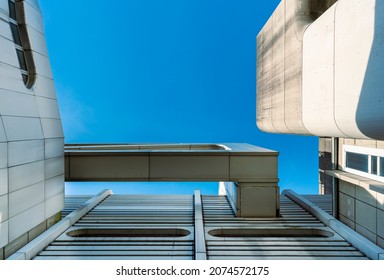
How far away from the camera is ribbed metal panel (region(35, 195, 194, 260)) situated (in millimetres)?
11648

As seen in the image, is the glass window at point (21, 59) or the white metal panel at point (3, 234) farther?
the glass window at point (21, 59)

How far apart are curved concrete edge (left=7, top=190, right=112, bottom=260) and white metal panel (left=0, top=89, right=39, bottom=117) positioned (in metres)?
4.50

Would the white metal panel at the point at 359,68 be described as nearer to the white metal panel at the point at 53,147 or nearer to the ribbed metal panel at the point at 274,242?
the ribbed metal panel at the point at 274,242

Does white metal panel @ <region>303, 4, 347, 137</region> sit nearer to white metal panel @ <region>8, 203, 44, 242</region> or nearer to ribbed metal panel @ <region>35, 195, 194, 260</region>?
ribbed metal panel @ <region>35, 195, 194, 260</region>

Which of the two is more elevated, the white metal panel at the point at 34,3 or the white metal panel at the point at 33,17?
the white metal panel at the point at 34,3

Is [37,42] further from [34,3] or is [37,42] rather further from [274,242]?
[274,242]

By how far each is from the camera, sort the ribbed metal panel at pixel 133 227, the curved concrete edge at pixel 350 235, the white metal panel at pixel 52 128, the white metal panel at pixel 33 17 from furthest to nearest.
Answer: the white metal panel at pixel 52 128, the white metal panel at pixel 33 17, the ribbed metal panel at pixel 133 227, the curved concrete edge at pixel 350 235

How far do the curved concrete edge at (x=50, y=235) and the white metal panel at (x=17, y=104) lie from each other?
14.8 feet

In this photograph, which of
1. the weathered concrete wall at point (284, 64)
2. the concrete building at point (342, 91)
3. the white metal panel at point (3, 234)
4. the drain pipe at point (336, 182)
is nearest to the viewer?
the white metal panel at point (3, 234)

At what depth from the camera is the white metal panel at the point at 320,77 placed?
43.8ft

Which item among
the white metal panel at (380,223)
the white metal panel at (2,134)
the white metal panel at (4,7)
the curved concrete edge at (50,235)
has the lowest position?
the curved concrete edge at (50,235)

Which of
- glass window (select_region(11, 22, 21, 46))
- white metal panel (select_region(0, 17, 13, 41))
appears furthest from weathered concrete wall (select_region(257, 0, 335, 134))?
white metal panel (select_region(0, 17, 13, 41))

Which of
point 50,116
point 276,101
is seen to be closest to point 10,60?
point 50,116

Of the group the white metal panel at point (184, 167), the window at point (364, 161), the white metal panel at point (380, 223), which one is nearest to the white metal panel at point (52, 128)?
the white metal panel at point (184, 167)
